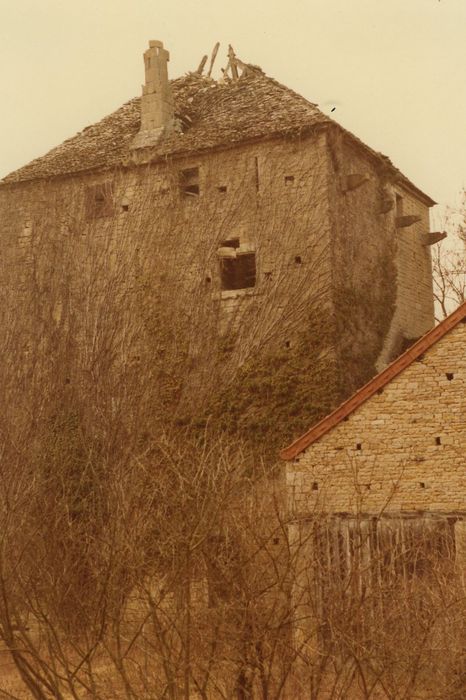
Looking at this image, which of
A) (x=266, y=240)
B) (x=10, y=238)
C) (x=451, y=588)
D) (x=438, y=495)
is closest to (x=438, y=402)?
(x=438, y=495)

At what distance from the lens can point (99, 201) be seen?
925 inches

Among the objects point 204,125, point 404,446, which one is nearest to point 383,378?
point 404,446

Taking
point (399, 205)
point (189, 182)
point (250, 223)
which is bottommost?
point (250, 223)

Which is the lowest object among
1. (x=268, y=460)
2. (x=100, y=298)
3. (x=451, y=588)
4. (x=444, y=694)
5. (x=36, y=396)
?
(x=444, y=694)

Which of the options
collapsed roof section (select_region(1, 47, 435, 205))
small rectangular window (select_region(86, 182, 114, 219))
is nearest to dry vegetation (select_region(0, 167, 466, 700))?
small rectangular window (select_region(86, 182, 114, 219))

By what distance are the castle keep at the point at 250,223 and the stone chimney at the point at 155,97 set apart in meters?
0.04

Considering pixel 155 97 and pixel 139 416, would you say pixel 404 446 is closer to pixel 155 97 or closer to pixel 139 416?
pixel 139 416

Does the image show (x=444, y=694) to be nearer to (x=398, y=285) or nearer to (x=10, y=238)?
(x=398, y=285)

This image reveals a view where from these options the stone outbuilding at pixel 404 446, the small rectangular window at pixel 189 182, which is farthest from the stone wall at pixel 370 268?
the stone outbuilding at pixel 404 446

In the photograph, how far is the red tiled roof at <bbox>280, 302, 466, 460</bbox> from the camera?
1510 centimetres

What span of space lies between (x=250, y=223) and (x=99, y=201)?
404 cm

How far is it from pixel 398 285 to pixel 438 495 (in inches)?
362

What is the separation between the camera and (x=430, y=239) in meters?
25.2

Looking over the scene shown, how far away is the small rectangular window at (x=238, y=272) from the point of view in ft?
72.5
